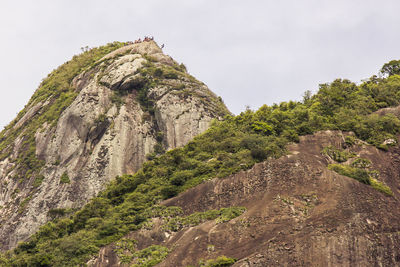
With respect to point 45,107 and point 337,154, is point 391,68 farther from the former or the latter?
point 45,107

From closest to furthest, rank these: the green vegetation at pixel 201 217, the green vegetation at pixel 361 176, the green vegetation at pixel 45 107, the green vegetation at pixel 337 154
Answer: the green vegetation at pixel 361 176 → the green vegetation at pixel 201 217 → the green vegetation at pixel 337 154 → the green vegetation at pixel 45 107

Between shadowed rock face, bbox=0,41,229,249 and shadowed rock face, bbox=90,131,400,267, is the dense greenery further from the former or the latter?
shadowed rock face, bbox=0,41,229,249

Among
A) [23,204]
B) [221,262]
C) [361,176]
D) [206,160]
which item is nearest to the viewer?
[221,262]

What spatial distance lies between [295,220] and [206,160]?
18209 mm

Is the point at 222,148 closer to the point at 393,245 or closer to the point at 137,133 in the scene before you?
the point at 137,133

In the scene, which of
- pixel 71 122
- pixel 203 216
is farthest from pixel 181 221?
pixel 71 122

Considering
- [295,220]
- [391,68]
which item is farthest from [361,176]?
[391,68]

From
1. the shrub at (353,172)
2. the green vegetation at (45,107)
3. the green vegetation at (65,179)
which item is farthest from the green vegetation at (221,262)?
the green vegetation at (45,107)

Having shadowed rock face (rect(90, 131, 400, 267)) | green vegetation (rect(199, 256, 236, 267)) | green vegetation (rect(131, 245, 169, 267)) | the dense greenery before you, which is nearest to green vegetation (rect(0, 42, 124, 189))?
the dense greenery

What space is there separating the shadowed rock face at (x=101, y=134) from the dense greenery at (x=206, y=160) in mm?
6743

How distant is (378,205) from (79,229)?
27818mm

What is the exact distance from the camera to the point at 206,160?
51188mm

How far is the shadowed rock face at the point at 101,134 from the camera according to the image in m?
59.2

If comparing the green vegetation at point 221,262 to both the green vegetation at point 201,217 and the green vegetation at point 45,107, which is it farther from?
the green vegetation at point 45,107
